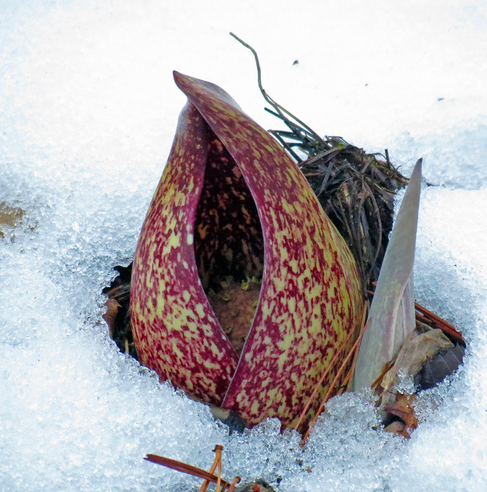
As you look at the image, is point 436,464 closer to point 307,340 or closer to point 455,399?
point 455,399

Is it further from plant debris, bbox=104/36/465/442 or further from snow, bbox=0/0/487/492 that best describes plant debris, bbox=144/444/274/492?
plant debris, bbox=104/36/465/442

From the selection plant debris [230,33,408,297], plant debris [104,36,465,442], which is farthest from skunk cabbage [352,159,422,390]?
plant debris [230,33,408,297]

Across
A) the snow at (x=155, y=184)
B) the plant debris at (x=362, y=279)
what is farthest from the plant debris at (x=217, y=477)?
the plant debris at (x=362, y=279)

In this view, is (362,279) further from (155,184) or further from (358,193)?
(155,184)

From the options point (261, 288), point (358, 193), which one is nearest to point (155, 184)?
point (358, 193)

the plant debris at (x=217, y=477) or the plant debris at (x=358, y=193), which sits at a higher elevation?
the plant debris at (x=358, y=193)

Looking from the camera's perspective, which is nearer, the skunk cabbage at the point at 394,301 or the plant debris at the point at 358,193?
the skunk cabbage at the point at 394,301

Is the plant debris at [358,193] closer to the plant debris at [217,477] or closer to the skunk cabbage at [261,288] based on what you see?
the skunk cabbage at [261,288]
